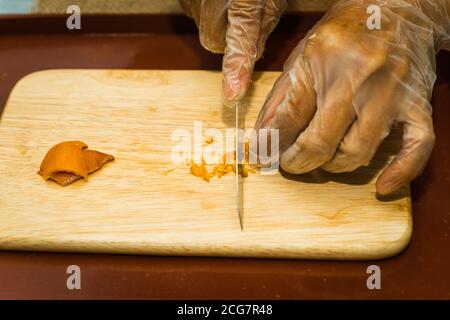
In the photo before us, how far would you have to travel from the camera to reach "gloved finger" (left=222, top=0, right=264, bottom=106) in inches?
65.2

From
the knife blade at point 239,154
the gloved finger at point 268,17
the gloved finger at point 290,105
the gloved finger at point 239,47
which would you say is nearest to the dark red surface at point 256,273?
the knife blade at point 239,154

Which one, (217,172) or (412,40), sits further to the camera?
(217,172)

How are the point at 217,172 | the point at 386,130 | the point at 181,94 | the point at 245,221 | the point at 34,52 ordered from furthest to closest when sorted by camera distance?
the point at 34,52 → the point at 181,94 → the point at 217,172 → the point at 245,221 → the point at 386,130

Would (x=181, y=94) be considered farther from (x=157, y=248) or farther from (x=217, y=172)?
(x=157, y=248)

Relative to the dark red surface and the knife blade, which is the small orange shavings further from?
the dark red surface

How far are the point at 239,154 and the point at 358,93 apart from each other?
45cm

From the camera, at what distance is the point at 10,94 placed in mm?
1887

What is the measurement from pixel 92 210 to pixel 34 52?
839mm

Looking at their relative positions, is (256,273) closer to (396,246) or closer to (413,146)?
(396,246)

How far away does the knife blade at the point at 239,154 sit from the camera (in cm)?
158

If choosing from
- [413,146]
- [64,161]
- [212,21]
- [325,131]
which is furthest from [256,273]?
[212,21]

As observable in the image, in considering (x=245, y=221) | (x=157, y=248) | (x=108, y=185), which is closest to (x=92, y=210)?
(x=108, y=185)

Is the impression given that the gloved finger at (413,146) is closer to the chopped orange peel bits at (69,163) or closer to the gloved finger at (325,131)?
the gloved finger at (325,131)

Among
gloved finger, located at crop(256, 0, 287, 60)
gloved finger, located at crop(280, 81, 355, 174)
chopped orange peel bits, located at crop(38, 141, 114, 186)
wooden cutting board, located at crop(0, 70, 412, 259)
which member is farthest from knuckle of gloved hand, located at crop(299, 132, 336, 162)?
chopped orange peel bits, located at crop(38, 141, 114, 186)
